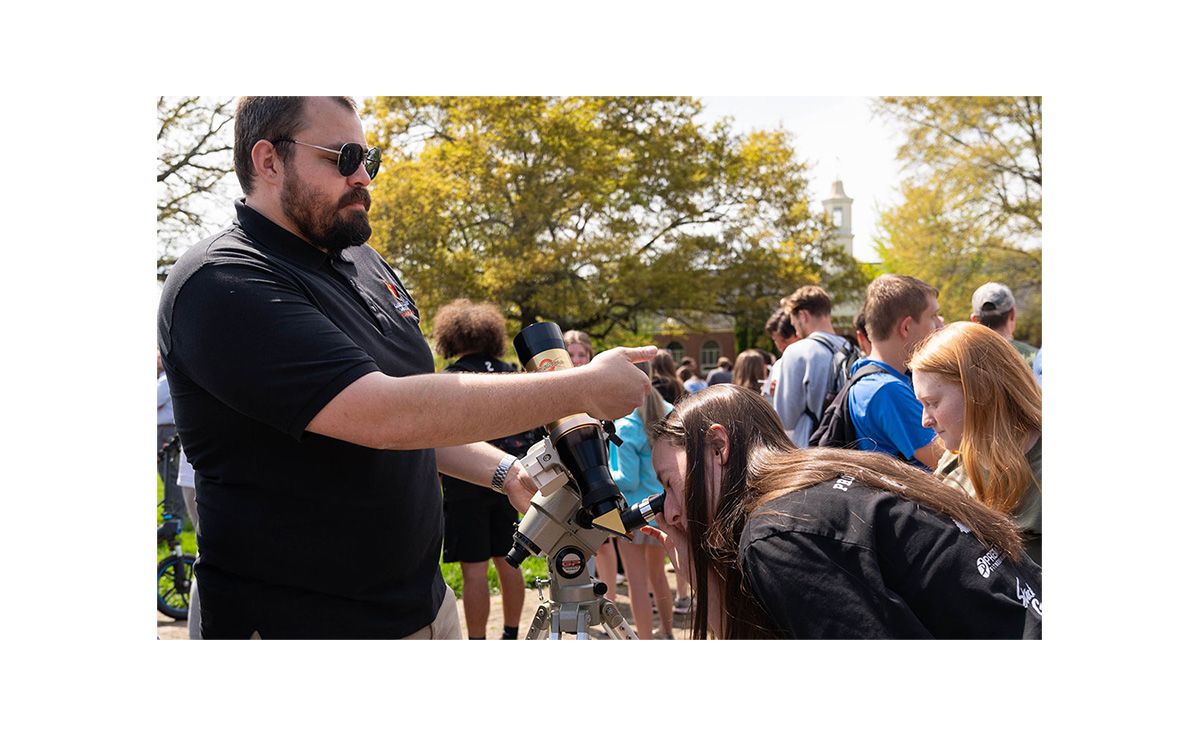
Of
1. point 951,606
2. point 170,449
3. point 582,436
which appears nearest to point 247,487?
point 582,436

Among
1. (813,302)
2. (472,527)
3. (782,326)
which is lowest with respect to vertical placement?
(472,527)

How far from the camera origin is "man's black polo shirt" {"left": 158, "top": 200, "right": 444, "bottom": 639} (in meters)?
1.76

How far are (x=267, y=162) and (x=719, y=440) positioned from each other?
4.21 ft

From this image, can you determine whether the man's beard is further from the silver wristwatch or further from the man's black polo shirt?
the silver wristwatch

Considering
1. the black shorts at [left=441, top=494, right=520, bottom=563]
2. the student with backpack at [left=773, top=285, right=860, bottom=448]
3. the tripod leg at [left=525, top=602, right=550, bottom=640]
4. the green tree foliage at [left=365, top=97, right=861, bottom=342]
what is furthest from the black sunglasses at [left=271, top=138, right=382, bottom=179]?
the green tree foliage at [left=365, top=97, right=861, bottom=342]

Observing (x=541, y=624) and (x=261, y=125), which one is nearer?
(x=261, y=125)

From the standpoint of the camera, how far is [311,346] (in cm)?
176

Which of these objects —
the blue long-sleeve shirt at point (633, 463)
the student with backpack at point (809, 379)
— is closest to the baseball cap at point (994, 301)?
the student with backpack at point (809, 379)

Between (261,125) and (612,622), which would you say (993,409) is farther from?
(261,125)

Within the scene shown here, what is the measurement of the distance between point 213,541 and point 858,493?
4.81 ft

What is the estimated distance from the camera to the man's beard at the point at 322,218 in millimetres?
2098

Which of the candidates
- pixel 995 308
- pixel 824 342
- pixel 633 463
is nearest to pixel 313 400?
pixel 633 463

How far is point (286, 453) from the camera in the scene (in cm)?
191

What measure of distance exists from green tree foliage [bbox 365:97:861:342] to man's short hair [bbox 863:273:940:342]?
1546 cm
